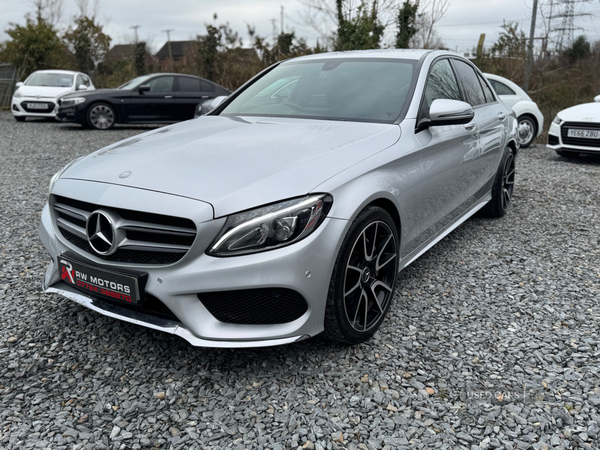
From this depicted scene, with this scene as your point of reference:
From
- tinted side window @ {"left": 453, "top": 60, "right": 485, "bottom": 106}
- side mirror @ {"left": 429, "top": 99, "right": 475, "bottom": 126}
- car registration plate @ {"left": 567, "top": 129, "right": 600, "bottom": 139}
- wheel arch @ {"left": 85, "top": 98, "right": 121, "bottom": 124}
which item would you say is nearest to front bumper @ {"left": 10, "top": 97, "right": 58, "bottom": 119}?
wheel arch @ {"left": 85, "top": 98, "right": 121, "bottom": 124}

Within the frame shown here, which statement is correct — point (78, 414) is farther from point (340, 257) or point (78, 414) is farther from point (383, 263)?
point (383, 263)

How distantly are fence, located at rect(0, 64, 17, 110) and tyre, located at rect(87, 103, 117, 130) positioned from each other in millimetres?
9833

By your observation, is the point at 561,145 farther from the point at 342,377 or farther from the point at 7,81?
the point at 7,81

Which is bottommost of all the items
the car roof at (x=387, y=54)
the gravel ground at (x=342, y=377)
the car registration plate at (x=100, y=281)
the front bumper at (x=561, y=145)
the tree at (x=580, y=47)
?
the gravel ground at (x=342, y=377)

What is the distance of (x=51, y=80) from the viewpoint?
15094 mm

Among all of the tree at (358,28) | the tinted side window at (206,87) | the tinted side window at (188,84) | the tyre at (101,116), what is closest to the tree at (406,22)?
the tree at (358,28)

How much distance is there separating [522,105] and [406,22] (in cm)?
536

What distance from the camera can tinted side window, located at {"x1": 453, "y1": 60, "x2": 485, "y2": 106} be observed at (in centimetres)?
448

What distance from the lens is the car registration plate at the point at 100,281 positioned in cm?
234

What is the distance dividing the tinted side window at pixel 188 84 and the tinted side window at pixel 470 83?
31.9ft

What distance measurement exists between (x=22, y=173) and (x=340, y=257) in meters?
6.67

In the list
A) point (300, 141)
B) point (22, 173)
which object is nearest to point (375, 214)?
point (300, 141)

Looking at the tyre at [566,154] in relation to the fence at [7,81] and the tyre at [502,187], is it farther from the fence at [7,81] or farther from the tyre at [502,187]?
the fence at [7,81]

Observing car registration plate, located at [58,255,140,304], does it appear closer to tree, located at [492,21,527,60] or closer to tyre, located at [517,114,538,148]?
tyre, located at [517,114,538,148]
